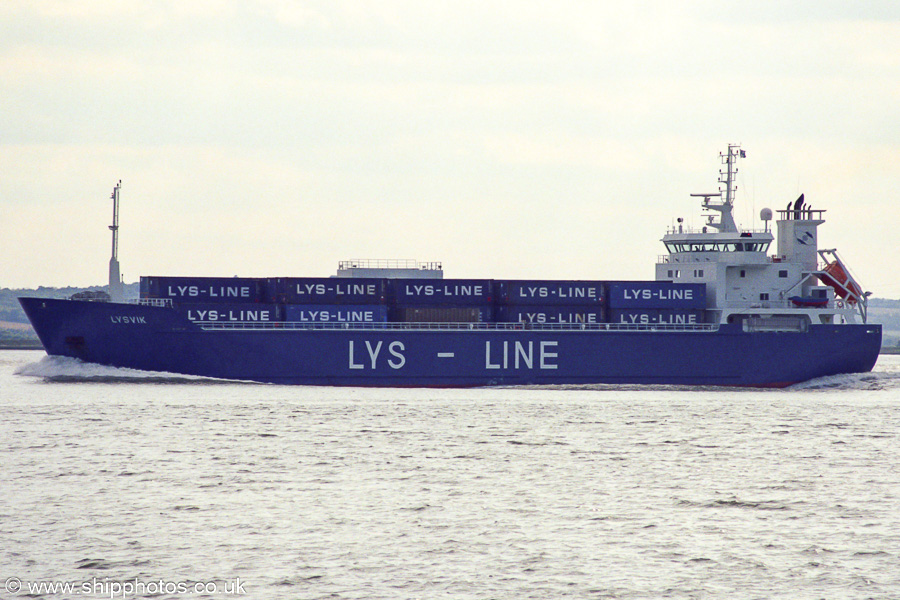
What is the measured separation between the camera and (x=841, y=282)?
162 ft

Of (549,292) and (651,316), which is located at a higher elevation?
(549,292)

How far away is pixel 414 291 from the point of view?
45125 mm

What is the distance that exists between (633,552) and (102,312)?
98.4ft

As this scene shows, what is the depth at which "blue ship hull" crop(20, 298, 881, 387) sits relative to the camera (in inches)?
1624

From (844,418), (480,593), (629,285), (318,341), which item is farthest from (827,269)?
(480,593)

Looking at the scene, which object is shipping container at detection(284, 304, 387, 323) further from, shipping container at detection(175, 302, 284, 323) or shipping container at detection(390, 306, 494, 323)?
shipping container at detection(390, 306, 494, 323)

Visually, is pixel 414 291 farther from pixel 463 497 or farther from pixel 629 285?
pixel 463 497

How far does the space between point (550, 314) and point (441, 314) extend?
501 centimetres

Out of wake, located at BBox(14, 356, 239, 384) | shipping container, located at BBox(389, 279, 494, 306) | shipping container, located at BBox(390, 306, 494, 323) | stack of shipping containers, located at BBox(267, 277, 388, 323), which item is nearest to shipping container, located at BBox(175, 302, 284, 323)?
stack of shipping containers, located at BBox(267, 277, 388, 323)

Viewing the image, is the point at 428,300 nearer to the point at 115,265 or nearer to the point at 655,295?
the point at 655,295

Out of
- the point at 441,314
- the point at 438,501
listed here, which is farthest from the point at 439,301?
the point at 438,501

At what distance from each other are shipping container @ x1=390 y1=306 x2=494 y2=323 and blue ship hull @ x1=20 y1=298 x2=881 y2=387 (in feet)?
1.97

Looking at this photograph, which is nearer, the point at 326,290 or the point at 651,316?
the point at 326,290

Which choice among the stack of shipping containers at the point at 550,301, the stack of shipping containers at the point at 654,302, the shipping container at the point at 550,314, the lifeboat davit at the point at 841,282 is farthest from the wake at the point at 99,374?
the lifeboat davit at the point at 841,282
